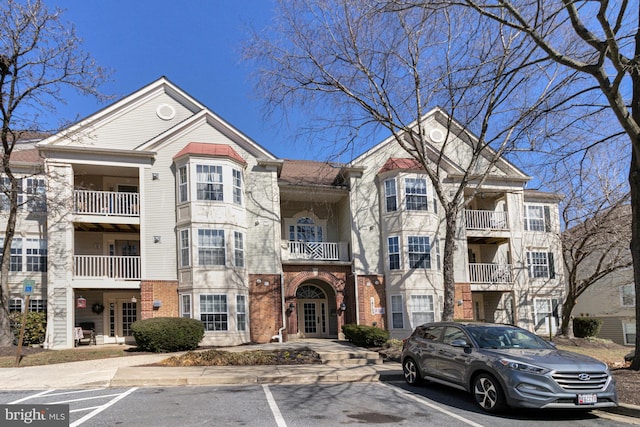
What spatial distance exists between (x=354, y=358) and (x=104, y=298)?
12138 mm

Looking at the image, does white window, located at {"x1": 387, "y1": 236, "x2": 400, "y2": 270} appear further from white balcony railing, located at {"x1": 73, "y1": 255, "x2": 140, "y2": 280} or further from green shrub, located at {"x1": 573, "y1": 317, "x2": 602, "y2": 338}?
white balcony railing, located at {"x1": 73, "y1": 255, "x2": 140, "y2": 280}

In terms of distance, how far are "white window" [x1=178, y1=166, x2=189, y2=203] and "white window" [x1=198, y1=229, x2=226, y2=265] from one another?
160 cm

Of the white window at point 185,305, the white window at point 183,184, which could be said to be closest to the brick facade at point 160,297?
the white window at point 185,305

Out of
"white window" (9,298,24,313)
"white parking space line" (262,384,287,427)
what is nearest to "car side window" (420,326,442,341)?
"white parking space line" (262,384,287,427)

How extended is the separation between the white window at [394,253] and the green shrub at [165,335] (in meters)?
9.24

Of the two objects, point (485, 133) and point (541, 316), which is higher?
point (485, 133)

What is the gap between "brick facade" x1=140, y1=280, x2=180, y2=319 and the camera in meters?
20.2

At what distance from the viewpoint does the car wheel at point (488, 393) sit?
8117 mm

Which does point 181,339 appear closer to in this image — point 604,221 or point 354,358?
point 354,358

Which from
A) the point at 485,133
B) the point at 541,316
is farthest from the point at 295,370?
the point at 541,316

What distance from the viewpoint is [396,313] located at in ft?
74.3

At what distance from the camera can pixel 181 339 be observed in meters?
17.3

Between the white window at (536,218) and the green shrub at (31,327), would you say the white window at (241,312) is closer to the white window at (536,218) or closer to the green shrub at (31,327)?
the green shrub at (31,327)

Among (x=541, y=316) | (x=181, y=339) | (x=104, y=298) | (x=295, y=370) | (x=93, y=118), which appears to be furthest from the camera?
(x=541, y=316)
